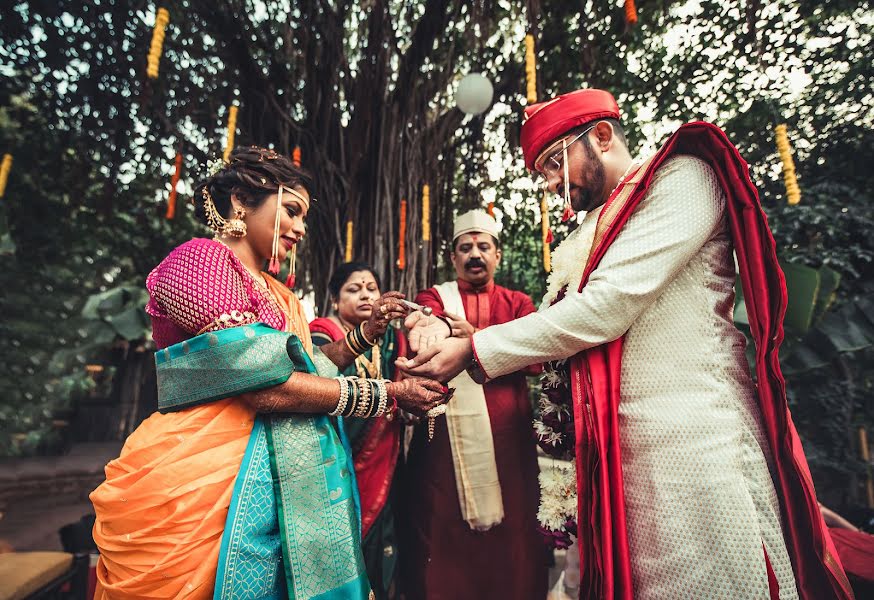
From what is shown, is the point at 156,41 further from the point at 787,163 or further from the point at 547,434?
the point at 787,163

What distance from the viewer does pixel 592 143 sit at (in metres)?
1.59

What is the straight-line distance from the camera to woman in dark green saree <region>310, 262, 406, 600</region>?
7.91ft

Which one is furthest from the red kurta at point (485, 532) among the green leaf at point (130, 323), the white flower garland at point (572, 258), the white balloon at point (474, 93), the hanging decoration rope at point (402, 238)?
the green leaf at point (130, 323)

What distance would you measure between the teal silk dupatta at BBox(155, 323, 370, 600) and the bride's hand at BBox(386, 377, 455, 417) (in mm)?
304

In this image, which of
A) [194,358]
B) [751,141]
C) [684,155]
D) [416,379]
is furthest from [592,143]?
[751,141]

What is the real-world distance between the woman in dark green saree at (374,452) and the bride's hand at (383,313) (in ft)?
1.01

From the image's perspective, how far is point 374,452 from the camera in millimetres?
2533

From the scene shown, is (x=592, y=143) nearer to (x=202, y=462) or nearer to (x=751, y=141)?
(x=202, y=462)

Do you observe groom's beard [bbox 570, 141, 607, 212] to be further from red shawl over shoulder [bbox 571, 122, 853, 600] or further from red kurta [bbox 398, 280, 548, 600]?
red kurta [bbox 398, 280, 548, 600]

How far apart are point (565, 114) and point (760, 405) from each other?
1.12 m

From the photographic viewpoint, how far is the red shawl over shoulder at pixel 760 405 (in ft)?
3.65

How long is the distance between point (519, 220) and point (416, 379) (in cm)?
414

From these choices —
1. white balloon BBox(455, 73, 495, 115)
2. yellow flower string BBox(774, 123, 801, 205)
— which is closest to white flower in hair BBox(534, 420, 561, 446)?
white balloon BBox(455, 73, 495, 115)

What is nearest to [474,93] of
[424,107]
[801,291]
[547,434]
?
[424,107]
